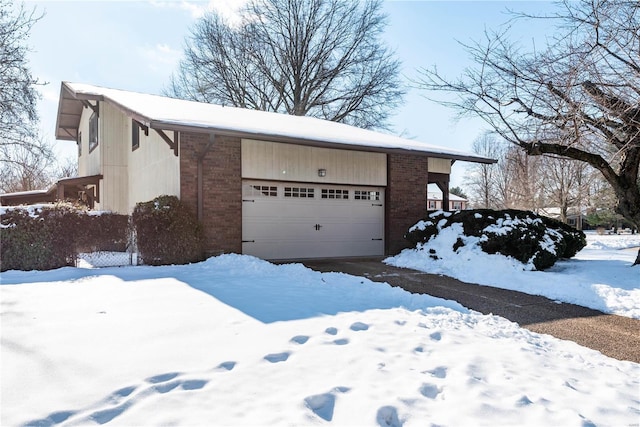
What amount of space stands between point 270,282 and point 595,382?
463cm

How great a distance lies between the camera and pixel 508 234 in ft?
28.5

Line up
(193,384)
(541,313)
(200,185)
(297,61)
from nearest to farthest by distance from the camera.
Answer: (193,384) < (541,313) < (200,185) < (297,61)

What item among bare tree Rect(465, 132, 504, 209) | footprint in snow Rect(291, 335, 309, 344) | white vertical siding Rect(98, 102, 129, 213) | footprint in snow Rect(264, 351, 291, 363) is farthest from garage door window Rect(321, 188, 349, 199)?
bare tree Rect(465, 132, 504, 209)

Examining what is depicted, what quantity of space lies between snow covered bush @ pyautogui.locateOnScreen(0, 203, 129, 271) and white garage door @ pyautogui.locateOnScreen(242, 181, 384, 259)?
129 inches

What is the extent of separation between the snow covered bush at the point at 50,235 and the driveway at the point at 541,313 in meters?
5.73

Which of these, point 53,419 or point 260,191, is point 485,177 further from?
point 53,419

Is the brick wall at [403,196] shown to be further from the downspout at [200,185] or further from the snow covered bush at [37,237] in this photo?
the snow covered bush at [37,237]

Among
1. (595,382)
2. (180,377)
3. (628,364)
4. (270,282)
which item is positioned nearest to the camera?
(180,377)

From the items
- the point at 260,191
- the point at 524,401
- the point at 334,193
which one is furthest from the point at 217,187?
the point at 524,401

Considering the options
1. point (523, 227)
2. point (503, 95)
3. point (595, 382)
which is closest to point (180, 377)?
point (595, 382)

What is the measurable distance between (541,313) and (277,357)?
161 inches

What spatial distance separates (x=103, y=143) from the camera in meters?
13.7

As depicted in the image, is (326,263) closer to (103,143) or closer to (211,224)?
(211,224)

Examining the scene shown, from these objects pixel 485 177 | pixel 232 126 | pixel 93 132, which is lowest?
pixel 232 126
